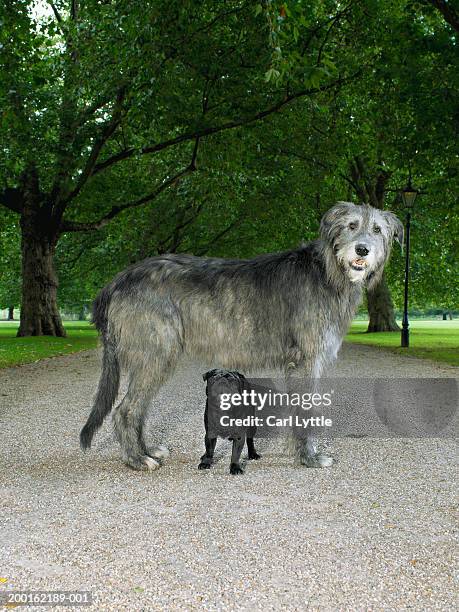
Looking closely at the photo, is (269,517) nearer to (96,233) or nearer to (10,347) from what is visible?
(10,347)

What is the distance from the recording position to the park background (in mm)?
15531

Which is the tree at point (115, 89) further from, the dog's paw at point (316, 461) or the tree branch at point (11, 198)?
the dog's paw at point (316, 461)

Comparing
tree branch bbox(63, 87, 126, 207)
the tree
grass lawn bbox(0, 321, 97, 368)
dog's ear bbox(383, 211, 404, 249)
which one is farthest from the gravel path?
tree branch bbox(63, 87, 126, 207)

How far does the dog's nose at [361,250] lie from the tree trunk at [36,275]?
70.0 ft

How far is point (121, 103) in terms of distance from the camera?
20.2m

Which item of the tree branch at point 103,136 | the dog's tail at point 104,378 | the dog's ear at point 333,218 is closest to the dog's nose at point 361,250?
the dog's ear at point 333,218

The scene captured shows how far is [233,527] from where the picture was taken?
404 cm

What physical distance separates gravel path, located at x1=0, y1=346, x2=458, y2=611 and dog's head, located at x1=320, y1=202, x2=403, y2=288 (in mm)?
1686

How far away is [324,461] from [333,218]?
2.05 m

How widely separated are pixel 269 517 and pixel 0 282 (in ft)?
146

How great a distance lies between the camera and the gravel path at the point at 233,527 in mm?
3164

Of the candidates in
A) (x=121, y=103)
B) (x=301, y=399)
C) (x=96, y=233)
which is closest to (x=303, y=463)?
(x=301, y=399)

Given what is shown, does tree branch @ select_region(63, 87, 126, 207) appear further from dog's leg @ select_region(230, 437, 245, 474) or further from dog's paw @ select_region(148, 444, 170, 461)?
dog's leg @ select_region(230, 437, 245, 474)

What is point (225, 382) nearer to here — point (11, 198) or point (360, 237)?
point (360, 237)
